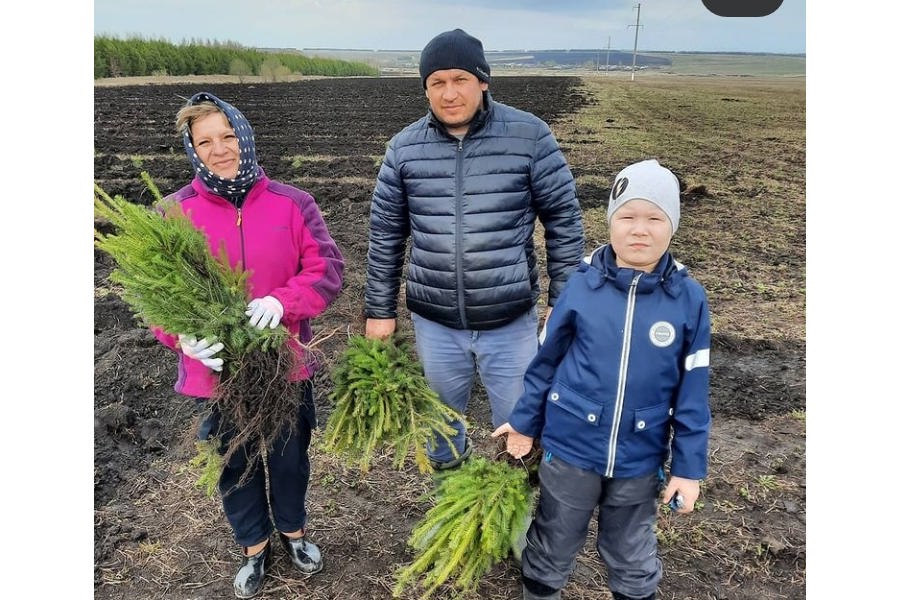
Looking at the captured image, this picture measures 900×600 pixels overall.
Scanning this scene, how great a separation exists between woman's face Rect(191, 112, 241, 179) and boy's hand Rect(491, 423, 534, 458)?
4.24 feet

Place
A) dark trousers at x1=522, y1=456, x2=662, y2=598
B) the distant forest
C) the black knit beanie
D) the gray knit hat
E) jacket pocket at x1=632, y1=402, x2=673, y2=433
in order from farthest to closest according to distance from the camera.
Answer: the distant forest < the black knit beanie < dark trousers at x1=522, y1=456, x2=662, y2=598 < jacket pocket at x1=632, y1=402, x2=673, y2=433 < the gray knit hat

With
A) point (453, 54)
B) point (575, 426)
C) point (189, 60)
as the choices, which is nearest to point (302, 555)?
point (575, 426)

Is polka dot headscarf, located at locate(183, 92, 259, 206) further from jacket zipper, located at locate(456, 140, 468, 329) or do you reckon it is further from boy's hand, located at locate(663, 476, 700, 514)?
boy's hand, located at locate(663, 476, 700, 514)

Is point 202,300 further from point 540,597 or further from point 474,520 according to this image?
point 540,597

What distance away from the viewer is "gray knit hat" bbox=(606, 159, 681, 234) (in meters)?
1.65

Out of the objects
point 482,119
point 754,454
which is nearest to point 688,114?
point 754,454

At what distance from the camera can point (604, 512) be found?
1978 mm

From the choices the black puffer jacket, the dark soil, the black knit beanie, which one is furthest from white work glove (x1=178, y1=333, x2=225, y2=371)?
the black knit beanie

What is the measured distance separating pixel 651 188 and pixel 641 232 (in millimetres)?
126

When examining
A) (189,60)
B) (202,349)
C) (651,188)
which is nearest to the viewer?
(651,188)

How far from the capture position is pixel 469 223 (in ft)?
7.09

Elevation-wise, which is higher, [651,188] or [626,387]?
[651,188]

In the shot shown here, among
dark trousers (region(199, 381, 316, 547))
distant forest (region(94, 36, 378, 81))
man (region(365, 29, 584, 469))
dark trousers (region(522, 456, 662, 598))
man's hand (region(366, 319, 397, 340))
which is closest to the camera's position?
dark trousers (region(522, 456, 662, 598))

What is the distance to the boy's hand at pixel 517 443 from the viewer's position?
2020mm
